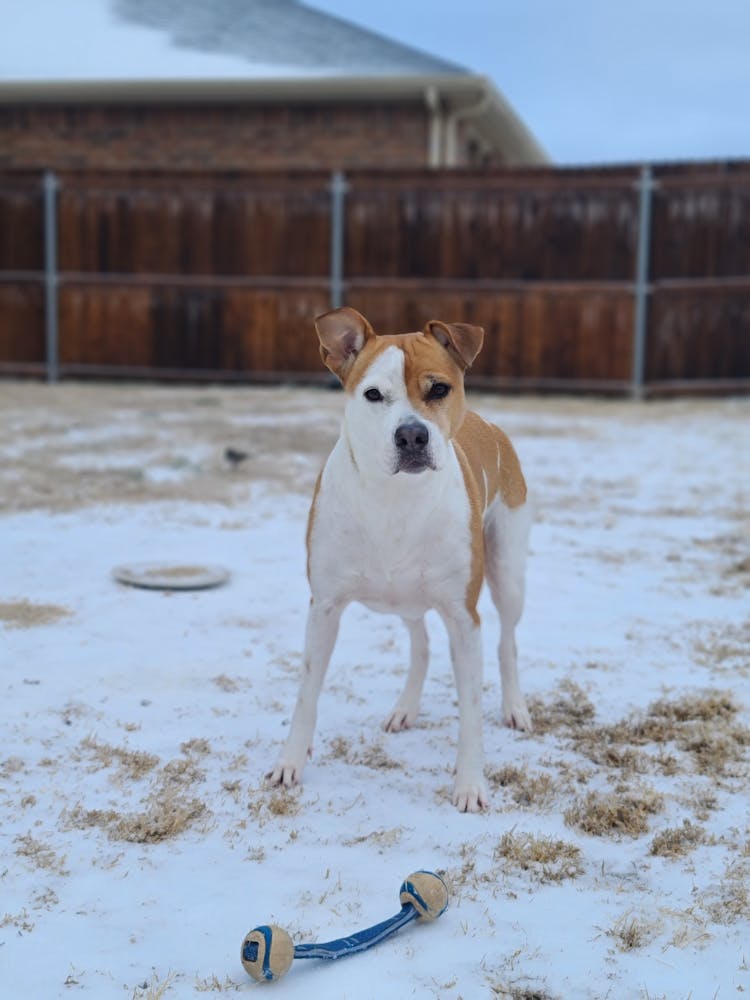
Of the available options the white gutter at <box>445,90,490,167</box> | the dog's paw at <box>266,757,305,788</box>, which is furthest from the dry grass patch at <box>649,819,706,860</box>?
the white gutter at <box>445,90,490,167</box>

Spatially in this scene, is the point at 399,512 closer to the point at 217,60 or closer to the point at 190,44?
the point at 217,60

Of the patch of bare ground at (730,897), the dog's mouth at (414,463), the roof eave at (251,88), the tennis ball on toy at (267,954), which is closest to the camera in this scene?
the tennis ball on toy at (267,954)

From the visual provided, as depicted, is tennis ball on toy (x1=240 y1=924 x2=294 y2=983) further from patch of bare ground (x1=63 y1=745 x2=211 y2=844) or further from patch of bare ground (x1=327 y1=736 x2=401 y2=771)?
patch of bare ground (x1=327 y1=736 x2=401 y2=771)

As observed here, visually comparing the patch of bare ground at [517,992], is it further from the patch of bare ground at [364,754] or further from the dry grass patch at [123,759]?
the dry grass patch at [123,759]

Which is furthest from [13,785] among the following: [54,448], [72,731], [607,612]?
[54,448]

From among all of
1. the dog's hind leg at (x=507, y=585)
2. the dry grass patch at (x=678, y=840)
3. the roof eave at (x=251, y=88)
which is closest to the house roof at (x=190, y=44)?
the roof eave at (x=251, y=88)

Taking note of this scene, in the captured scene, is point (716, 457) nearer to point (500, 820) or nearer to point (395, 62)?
point (500, 820)

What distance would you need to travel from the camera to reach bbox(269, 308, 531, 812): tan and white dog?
118 inches

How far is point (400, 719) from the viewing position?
147 inches

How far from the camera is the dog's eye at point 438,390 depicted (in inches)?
119

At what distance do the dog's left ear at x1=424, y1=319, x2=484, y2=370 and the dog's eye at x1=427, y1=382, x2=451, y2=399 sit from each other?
0.62 ft

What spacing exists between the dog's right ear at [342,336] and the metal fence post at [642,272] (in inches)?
440

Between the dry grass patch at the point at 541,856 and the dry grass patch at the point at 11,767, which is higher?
the dry grass patch at the point at 11,767

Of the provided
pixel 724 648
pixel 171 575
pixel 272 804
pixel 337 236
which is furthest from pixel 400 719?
pixel 337 236
